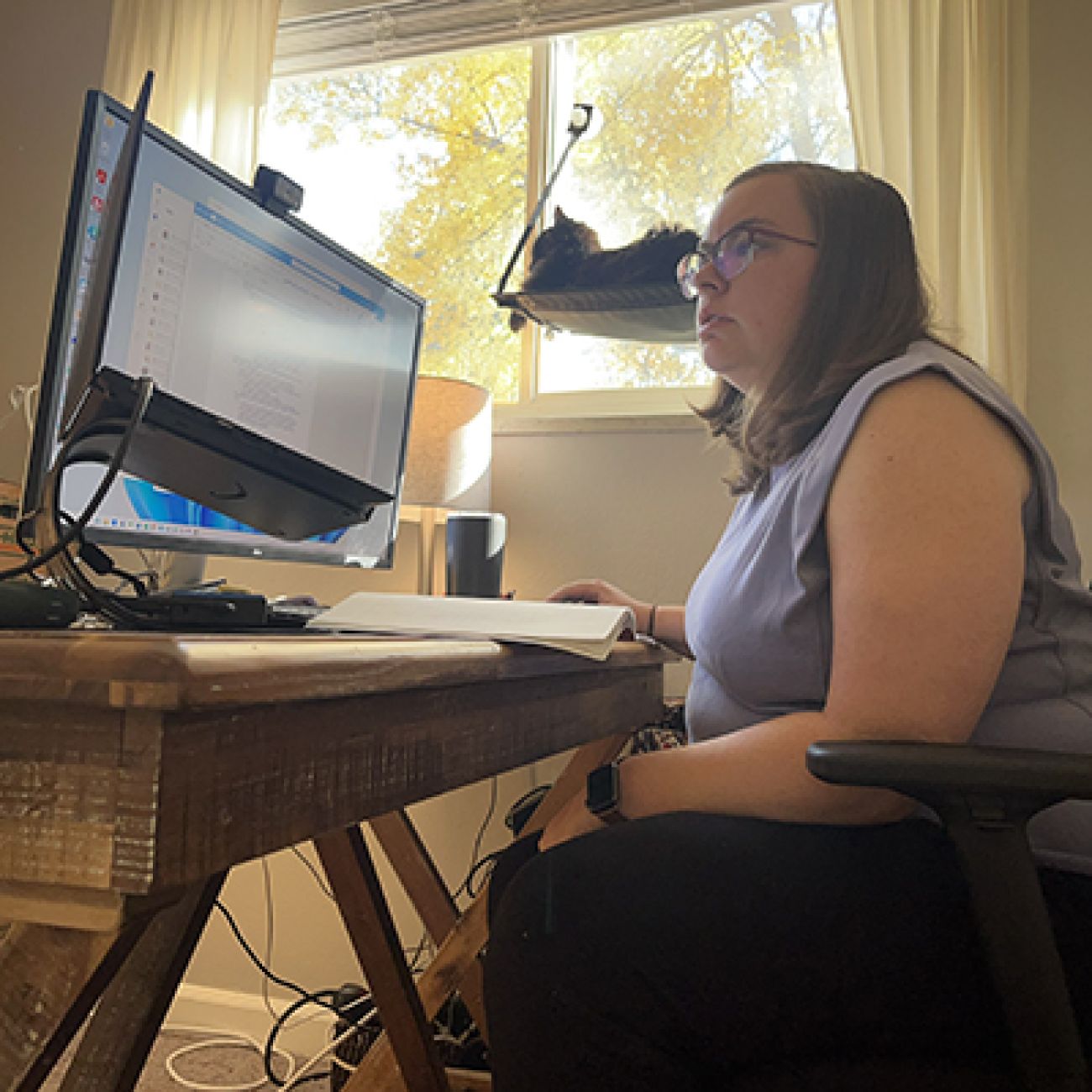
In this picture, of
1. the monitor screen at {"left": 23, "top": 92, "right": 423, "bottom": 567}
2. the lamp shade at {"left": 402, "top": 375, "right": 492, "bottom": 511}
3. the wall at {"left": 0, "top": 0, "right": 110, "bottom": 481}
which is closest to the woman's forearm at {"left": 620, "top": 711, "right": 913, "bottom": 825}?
the monitor screen at {"left": 23, "top": 92, "right": 423, "bottom": 567}

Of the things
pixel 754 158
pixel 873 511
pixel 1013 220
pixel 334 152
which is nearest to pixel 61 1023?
pixel 873 511

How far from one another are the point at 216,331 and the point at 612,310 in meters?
1.03

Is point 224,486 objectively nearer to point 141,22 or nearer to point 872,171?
point 872,171

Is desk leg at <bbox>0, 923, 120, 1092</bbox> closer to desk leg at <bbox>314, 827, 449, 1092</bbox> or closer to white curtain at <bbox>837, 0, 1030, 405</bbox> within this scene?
desk leg at <bbox>314, 827, 449, 1092</bbox>

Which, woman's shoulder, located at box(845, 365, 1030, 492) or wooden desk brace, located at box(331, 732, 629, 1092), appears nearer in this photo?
woman's shoulder, located at box(845, 365, 1030, 492)

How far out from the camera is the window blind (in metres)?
2.13

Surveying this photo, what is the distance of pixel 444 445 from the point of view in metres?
1.69

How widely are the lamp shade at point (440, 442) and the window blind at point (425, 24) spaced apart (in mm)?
1007

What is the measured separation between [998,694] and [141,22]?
7.79 ft

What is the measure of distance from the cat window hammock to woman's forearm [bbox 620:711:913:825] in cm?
121

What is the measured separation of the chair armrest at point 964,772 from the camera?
53 centimetres

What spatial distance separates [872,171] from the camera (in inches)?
69.7

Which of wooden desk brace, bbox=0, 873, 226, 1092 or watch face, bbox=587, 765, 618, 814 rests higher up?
watch face, bbox=587, 765, 618, 814

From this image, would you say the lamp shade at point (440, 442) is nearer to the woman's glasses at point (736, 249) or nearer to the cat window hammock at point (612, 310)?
the cat window hammock at point (612, 310)
